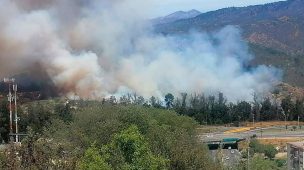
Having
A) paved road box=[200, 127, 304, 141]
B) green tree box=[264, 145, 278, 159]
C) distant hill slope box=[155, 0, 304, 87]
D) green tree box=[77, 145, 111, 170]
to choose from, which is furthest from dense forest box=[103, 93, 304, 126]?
distant hill slope box=[155, 0, 304, 87]

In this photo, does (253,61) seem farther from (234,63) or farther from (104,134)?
(104,134)

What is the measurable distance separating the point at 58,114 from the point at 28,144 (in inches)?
1162

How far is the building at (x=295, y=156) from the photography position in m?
28.2

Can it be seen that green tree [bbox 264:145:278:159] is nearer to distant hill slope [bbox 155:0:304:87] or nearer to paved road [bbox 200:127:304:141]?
paved road [bbox 200:127:304:141]

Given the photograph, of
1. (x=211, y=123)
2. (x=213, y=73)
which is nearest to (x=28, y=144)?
(x=211, y=123)

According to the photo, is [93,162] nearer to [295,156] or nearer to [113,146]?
[113,146]

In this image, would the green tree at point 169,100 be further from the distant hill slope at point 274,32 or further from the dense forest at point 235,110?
the distant hill slope at point 274,32

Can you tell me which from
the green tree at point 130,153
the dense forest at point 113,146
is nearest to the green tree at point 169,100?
the dense forest at point 113,146

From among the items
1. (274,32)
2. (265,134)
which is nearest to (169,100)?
(265,134)

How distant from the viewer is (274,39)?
491 feet

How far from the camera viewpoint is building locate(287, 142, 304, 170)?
28.2 metres

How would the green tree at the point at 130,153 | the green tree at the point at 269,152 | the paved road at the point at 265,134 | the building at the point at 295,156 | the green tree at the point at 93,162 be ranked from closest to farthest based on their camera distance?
the green tree at the point at 93,162 < the green tree at the point at 130,153 < the building at the point at 295,156 < the green tree at the point at 269,152 < the paved road at the point at 265,134

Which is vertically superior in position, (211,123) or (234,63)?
(234,63)

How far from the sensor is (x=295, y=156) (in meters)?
29.1
